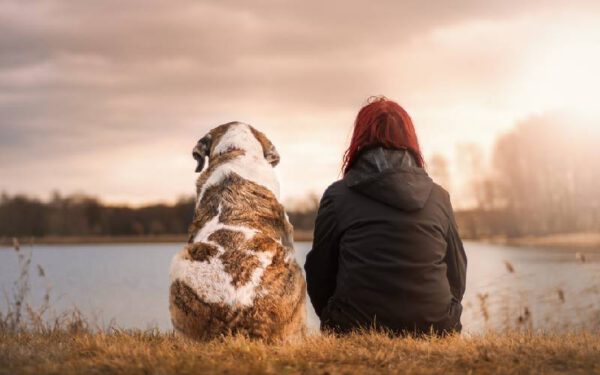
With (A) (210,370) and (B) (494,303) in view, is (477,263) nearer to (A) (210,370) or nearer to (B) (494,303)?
(B) (494,303)

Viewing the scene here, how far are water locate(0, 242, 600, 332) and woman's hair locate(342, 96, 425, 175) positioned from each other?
1.23 m

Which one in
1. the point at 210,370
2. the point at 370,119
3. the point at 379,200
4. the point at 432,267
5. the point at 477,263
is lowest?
the point at 477,263

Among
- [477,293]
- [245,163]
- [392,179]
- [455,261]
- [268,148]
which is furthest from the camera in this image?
[477,293]

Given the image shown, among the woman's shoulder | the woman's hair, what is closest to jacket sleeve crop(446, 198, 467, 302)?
the woman's hair

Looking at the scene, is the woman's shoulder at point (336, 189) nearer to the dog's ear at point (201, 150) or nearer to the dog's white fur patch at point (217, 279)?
the dog's white fur patch at point (217, 279)

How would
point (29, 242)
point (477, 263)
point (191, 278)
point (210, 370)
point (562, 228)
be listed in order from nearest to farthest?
1. point (210, 370)
2. point (191, 278)
3. point (29, 242)
4. point (477, 263)
5. point (562, 228)

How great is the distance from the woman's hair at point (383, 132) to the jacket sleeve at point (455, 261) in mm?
700

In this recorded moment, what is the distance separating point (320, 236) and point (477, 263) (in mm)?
21433

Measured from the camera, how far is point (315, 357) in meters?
5.45

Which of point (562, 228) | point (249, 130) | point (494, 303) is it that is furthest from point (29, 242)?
point (562, 228)

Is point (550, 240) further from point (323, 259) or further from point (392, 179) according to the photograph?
point (392, 179)

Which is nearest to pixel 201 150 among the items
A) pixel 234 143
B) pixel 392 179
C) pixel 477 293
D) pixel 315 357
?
pixel 234 143

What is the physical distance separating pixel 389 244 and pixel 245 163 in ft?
6.20

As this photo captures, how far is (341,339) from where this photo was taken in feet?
19.9
